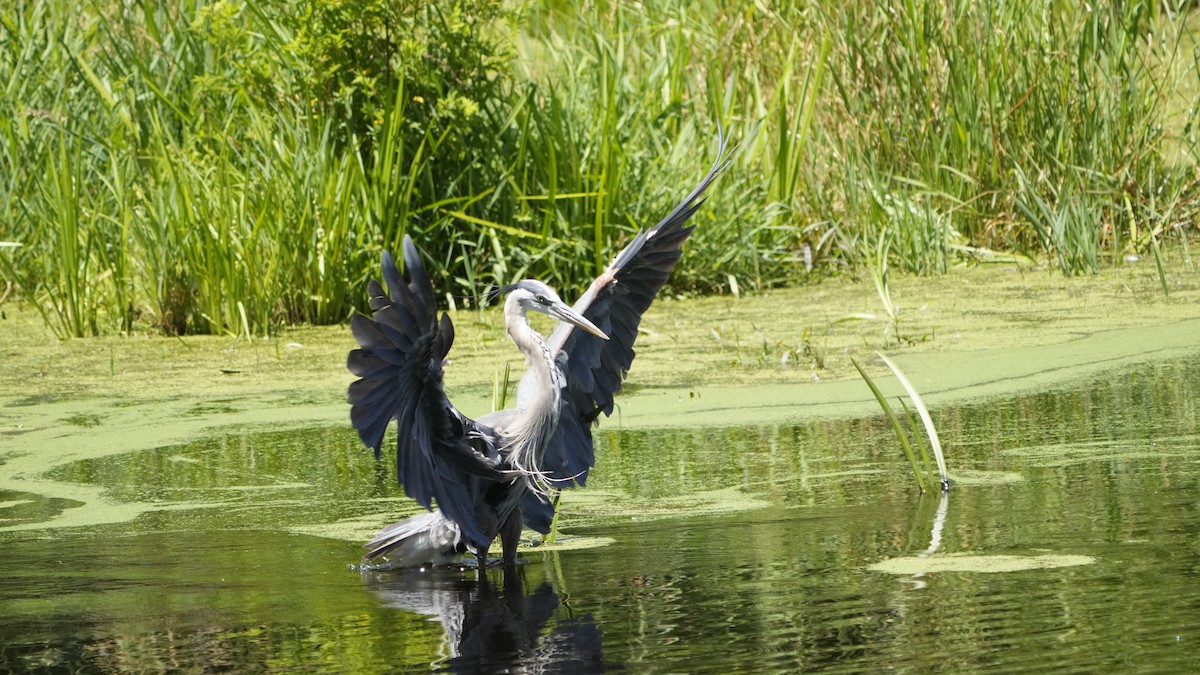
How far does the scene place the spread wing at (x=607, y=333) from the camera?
3.71 m

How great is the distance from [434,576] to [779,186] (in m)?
4.60

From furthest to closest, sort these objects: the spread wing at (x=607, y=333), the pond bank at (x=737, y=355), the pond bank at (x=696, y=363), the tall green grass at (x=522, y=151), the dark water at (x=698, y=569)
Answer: the tall green grass at (x=522, y=151)
the pond bank at (x=737, y=355)
the pond bank at (x=696, y=363)
the spread wing at (x=607, y=333)
the dark water at (x=698, y=569)

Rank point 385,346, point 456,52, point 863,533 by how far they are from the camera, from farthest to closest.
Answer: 1. point 456,52
2. point 863,533
3. point 385,346

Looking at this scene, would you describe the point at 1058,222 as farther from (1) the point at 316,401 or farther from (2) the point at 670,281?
(1) the point at 316,401

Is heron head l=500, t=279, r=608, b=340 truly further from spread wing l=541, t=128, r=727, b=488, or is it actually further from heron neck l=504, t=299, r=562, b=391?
spread wing l=541, t=128, r=727, b=488

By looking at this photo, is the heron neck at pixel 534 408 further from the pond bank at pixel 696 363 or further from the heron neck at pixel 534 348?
the pond bank at pixel 696 363

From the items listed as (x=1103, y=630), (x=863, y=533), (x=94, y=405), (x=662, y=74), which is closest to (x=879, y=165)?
(x=662, y=74)

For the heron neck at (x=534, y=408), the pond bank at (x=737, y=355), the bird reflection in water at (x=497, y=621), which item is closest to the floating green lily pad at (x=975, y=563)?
the bird reflection in water at (x=497, y=621)

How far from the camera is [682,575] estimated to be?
301cm

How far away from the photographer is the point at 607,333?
3891mm

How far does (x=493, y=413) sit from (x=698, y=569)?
0.73 meters

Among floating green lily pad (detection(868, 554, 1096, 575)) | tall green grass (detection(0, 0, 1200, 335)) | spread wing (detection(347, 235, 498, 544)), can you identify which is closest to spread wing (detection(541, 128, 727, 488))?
spread wing (detection(347, 235, 498, 544))

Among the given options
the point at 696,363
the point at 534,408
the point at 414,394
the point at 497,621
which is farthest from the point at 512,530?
the point at 696,363

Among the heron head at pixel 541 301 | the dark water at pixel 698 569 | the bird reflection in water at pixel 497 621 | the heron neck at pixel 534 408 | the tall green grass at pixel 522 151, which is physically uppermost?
the tall green grass at pixel 522 151
